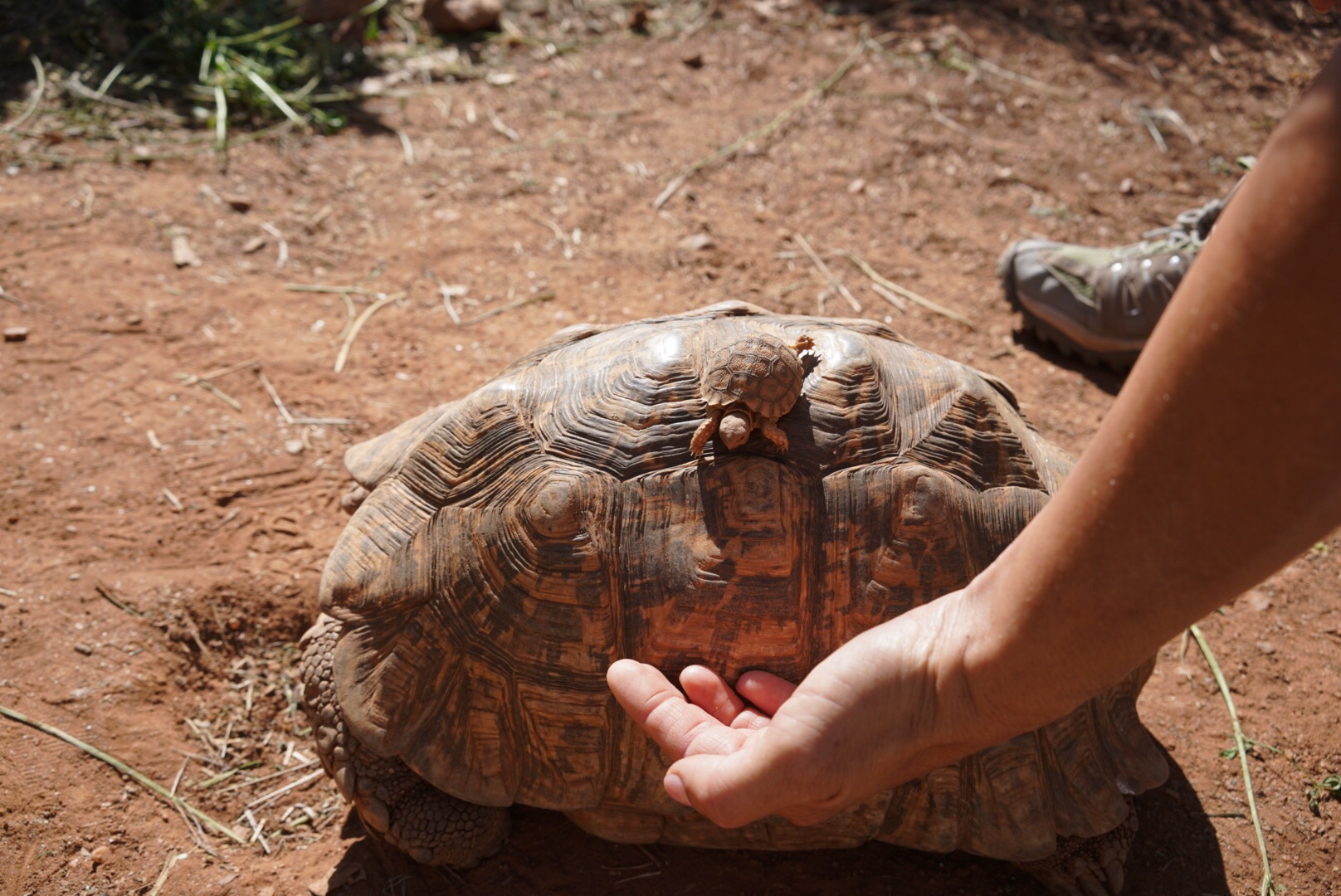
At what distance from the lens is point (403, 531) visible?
2.26 metres

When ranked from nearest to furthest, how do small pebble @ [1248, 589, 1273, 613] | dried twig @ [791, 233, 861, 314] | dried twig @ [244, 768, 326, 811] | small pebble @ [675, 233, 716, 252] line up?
dried twig @ [244, 768, 326, 811]
small pebble @ [1248, 589, 1273, 613]
dried twig @ [791, 233, 861, 314]
small pebble @ [675, 233, 716, 252]

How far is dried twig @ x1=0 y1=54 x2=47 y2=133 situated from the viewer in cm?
499

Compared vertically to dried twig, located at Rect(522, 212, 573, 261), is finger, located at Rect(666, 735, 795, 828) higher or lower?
higher

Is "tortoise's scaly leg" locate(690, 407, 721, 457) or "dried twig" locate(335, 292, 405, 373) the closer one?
"tortoise's scaly leg" locate(690, 407, 721, 457)

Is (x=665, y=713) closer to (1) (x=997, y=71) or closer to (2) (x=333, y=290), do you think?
(2) (x=333, y=290)

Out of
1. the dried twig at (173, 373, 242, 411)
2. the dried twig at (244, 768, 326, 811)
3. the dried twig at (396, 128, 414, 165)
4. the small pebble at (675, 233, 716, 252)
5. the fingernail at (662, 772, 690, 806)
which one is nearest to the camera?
the fingernail at (662, 772, 690, 806)

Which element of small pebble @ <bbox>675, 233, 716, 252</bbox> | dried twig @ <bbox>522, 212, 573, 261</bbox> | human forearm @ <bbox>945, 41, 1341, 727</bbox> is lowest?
dried twig @ <bbox>522, 212, 573, 261</bbox>

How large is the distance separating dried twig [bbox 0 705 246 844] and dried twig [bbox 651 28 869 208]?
344 centimetres

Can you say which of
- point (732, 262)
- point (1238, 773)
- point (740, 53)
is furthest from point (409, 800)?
point (740, 53)

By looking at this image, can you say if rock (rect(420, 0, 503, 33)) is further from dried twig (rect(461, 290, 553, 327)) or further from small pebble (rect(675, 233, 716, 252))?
dried twig (rect(461, 290, 553, 327))

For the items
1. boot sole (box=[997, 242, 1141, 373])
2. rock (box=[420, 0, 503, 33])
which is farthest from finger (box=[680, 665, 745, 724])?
rock (box=[420, 0, 503, 33])

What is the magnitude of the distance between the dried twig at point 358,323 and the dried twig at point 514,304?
0.40 meters

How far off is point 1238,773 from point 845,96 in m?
4.42

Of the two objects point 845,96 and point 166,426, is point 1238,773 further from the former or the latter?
point 845,96
